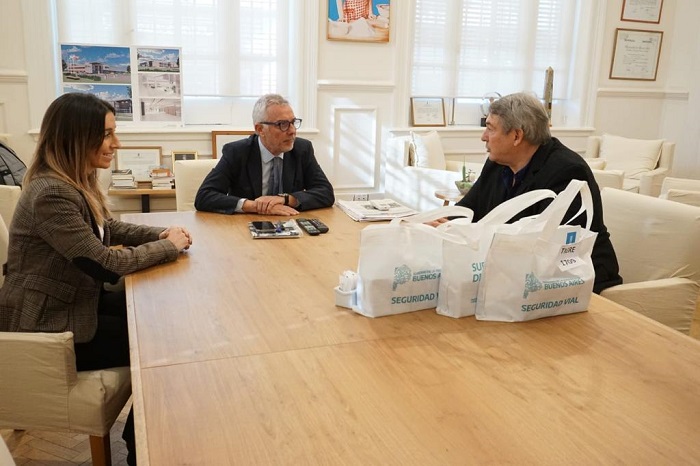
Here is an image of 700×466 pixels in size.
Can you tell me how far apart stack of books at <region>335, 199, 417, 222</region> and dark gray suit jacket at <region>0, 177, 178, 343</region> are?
1.09m

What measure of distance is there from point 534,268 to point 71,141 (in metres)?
1.41

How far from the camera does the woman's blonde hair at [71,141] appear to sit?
187 centimetres

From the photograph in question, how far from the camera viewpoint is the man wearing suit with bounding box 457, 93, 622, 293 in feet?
7.18

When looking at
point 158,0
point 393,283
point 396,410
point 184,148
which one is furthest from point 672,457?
point 158,0

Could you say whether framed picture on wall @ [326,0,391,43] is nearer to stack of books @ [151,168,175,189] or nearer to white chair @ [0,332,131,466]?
stack of books @ [151,168,175,189]

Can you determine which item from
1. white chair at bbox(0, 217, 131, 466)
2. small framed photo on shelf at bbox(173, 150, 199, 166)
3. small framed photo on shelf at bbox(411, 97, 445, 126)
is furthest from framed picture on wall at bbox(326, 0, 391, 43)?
white chair at bbox(0, 217, 131, 466)

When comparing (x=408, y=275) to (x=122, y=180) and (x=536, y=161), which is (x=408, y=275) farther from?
(x=122, y=180)

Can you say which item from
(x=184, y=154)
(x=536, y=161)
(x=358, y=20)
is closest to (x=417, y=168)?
(x=358, y=20)

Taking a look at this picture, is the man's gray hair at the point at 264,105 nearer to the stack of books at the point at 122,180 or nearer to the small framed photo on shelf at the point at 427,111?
the stack of books at the point at 122,180

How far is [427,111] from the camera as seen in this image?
20.5ft

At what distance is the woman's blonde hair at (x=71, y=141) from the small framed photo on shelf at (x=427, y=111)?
14.9 feet

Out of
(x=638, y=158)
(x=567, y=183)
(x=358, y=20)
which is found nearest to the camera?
(x=567, y=183)

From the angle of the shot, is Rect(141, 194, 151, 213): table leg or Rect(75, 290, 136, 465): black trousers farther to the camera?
Rect(141, 194, 151, 213): table leg

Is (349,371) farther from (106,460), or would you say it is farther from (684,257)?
(684,257)
